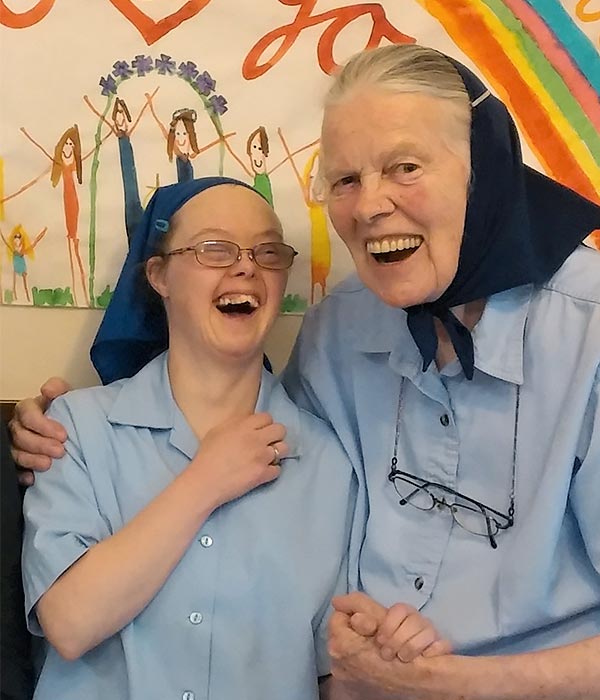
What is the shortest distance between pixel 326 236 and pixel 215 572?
2.49ft

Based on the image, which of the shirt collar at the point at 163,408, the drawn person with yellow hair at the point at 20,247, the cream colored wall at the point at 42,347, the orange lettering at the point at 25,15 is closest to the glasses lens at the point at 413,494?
the shirt collar at the point at 163,408

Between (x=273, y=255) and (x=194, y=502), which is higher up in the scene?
(x=273, y=255)

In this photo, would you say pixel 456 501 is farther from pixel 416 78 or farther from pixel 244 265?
pixel 416 78

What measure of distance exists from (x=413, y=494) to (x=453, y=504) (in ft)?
0.22

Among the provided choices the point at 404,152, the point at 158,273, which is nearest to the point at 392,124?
the point at 404,152

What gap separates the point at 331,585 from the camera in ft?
4.36

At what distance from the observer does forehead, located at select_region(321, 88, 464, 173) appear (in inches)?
46.1

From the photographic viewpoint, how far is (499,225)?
1198 mm

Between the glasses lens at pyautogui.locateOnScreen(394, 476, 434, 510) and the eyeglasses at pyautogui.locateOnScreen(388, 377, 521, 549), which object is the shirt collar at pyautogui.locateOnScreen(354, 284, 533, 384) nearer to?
the eyeglasses at pyautogui.locateOnScreen(388, 377, 521, 549)

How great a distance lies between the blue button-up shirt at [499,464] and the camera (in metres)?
1.18

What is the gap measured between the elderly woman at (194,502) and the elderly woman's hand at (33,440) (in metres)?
0.02

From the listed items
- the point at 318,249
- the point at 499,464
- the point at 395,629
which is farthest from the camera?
the point at 318,249

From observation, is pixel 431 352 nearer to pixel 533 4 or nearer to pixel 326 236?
pixel 326 236

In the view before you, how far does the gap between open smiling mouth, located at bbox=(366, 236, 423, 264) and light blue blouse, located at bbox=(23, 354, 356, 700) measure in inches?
14.7
